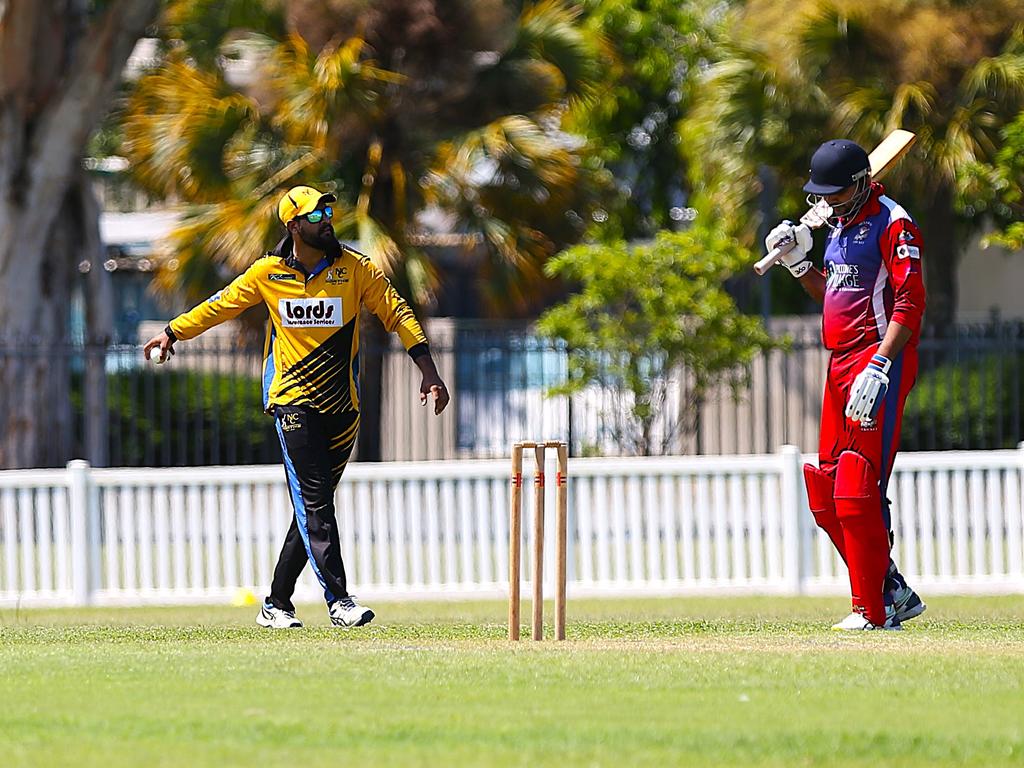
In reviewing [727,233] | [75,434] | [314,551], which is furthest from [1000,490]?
[75,434]

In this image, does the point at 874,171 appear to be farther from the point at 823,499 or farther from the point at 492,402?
the point at 492,402

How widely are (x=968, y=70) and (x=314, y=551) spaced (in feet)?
46.4

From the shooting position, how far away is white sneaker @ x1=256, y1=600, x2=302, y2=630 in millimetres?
9023

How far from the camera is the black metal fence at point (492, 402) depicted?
65.7 ft

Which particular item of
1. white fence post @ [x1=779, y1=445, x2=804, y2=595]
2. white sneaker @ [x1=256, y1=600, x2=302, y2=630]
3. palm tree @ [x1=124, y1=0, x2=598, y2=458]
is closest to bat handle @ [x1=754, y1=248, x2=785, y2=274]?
white sneaker @ [x1=256, y1=600, x2=302, y2=630]

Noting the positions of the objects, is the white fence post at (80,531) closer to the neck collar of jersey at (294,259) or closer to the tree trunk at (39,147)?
the neck collar of jersey at (294,259)

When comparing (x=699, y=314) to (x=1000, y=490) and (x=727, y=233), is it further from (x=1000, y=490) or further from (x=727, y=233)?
(x=1000, y=490)

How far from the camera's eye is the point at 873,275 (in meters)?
8.38

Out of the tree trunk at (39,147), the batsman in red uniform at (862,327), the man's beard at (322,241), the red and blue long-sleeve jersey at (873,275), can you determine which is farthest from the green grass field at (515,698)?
the tree trunk at (39,147)

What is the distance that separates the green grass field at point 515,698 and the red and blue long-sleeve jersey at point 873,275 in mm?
1266

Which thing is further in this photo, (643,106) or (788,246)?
(643,106)

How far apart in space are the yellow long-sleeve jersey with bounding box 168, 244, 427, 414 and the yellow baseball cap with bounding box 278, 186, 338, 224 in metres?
0.20

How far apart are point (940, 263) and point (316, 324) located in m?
17.2

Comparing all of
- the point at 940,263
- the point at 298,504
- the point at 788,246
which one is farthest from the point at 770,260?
the point at 940,263
